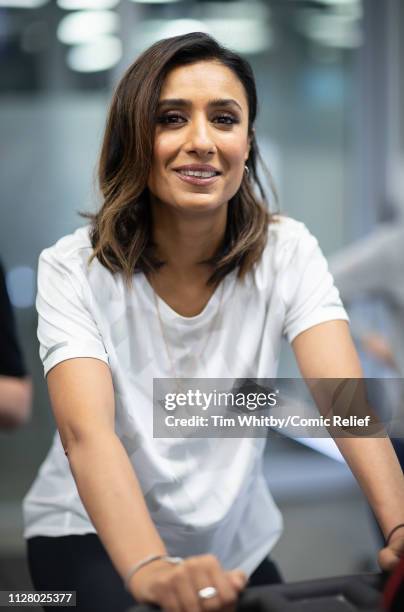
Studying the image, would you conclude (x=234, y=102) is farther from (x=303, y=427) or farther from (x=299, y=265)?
(x=303, y=427)

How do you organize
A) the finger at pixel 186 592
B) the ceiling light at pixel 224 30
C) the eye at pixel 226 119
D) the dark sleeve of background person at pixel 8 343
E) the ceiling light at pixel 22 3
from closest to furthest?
the finger at pixel 186 592 → the eye at pixel 226 119 → the dark sleeve of background person at pixel 8 343 → the ceiling light at pixel 22 3 → the ceiling light at pixel 224 30

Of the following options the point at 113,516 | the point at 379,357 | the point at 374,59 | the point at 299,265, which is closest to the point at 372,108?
the point at 374,59

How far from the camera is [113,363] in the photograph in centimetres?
108

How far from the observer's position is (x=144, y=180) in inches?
43.1

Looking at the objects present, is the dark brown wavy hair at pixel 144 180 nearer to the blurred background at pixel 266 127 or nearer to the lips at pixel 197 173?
the lips at pixel 197 173

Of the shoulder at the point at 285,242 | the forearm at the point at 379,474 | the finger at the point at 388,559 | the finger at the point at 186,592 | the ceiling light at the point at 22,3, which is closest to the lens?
the finger at the point at 186,592

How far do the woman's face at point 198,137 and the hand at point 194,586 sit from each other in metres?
0.52

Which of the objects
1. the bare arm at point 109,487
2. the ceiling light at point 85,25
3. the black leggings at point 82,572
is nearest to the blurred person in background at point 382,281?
the black leggings at point 82,572

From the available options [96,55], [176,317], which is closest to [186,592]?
[176,317]

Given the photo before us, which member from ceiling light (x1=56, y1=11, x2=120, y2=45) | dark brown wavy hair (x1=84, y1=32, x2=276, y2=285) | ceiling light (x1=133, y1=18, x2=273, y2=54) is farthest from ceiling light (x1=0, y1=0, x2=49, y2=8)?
dark brown wavy hair (x1=84, y1=32, x2=276, y2=285)

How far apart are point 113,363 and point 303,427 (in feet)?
0.94

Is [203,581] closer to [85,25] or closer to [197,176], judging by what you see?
[197,176]

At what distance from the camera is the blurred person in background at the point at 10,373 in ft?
4.74

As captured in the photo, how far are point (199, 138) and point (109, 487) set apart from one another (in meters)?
0.47
